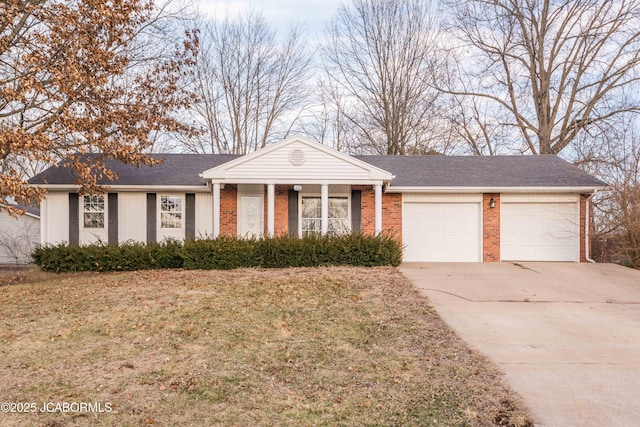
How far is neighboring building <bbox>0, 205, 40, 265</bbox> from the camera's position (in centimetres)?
1945

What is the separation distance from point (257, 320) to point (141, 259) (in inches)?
271

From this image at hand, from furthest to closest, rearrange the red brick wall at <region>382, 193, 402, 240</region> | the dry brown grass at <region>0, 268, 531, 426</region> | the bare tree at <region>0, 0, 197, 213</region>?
the red brick wall at <region>382, 193, 402, 240</region> < the bare tree at <region>0, 0, 197, 213</region> < the dry brown grass at <region>0, 268, 531, 426</region>

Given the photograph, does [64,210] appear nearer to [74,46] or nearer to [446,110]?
[74,46]

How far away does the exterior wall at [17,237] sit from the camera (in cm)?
1947

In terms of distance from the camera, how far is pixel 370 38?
2516 cm

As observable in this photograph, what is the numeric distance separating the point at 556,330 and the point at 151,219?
12.0 meters

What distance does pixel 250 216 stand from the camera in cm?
1459

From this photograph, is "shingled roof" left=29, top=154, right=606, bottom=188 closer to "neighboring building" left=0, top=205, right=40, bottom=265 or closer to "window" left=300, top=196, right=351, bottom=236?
"window" left=300, top=196, right=351, bottom=236

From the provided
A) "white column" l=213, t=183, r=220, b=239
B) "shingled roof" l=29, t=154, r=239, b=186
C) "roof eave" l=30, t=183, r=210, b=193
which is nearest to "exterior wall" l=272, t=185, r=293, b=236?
"white column" l=213, t=183, r=220, b=239

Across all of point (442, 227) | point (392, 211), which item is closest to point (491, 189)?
point (442, 227)

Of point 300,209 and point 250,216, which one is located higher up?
point 300,209

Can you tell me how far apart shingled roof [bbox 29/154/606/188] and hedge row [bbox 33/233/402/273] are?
2.65 metres

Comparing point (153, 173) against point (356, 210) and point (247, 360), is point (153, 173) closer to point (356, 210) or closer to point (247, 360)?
point (356, 210)

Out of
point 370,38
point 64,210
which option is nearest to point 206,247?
point 64,210
